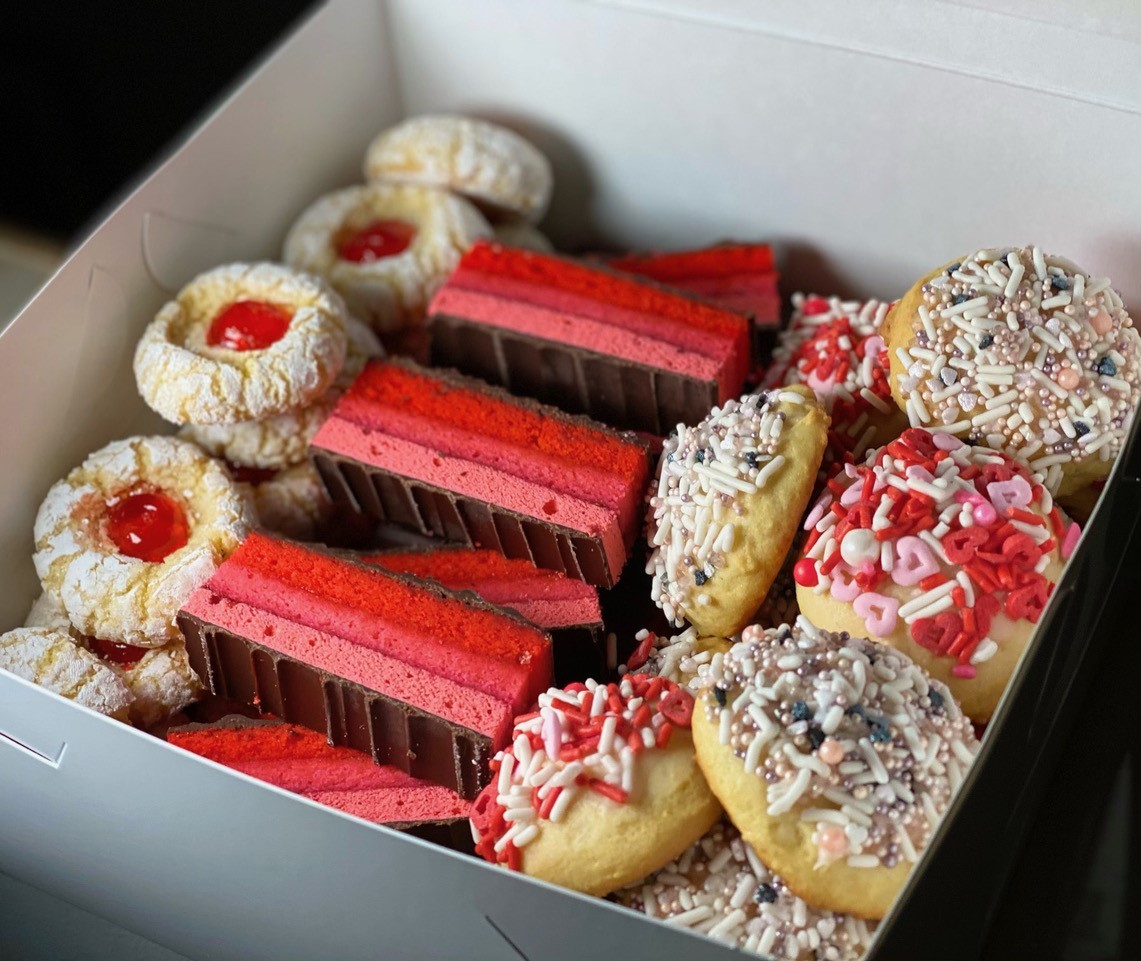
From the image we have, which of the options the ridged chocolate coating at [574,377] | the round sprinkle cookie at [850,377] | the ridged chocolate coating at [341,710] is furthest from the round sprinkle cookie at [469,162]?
the ridged chocolate coating at [341,710]

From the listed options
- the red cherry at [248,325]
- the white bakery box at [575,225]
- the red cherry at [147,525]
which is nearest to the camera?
the white bakery box at [575,225]

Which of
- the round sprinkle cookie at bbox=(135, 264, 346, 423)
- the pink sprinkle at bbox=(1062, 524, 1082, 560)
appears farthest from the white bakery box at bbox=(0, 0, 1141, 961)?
the round sprinkle cookie at bbox=(135, 264, 346, 423)

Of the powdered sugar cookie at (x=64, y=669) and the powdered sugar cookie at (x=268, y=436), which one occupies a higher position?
the powdered sugar cookie at (x=268, y=436)

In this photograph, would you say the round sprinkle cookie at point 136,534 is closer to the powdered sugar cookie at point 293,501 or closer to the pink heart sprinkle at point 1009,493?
the powdered sugar cookie at point 293,501

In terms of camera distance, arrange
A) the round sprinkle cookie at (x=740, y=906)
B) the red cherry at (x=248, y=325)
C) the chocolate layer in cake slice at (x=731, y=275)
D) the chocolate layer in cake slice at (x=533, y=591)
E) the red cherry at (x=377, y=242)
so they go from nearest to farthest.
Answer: the round sprinkle cookie at (x=740, y=906)
the chocolate layer in cake slice at (x=533, y=591)
the red cherry at (x=248, y=325)
the chocolate layer in cake slice at (x=731, y=275)
the red cherry at (x=377, y=242)

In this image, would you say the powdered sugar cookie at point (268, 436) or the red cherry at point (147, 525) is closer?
the red cherry at point (147, 525)

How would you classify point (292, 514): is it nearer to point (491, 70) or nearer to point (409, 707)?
point (409, 707)

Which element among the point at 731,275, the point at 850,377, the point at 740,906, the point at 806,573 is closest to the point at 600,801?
the point at 740,906
